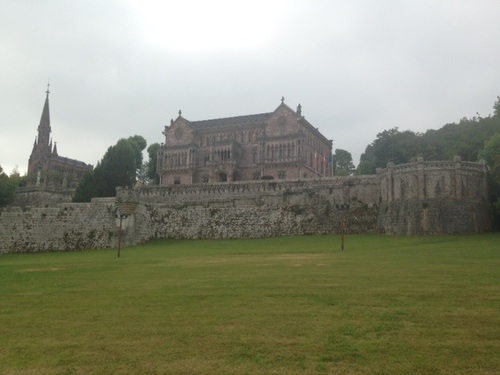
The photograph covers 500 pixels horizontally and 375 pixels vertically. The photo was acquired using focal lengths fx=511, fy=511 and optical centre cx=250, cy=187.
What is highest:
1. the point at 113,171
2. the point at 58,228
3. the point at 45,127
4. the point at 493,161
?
the point at 45,127

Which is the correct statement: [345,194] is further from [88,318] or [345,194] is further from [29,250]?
[88,318]

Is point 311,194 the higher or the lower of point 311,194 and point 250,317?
the higher

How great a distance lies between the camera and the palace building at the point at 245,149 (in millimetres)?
80938

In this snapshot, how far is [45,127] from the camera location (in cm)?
12094

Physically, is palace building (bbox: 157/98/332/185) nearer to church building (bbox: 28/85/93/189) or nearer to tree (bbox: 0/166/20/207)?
tree (bbox: 0/166/20/207)

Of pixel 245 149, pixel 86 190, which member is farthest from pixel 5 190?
pixel 245 149

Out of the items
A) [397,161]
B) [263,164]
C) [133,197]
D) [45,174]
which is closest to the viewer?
[133,197]

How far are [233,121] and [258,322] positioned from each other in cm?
7976

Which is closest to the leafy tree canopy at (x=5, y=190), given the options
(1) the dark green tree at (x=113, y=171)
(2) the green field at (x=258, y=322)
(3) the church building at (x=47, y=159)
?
(1) the dark green tree at (x=113, y=171)

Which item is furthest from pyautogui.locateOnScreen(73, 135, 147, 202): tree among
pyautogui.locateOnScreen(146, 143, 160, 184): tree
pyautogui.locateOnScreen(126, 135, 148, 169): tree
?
pyautogui.locateOnScreen(126, 135, 148, 169): tree

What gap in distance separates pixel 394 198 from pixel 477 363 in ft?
128

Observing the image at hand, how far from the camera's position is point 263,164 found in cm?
8188

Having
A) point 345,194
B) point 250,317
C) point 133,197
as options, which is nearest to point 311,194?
point 345,194

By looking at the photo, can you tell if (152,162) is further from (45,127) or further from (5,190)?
(5,190)
